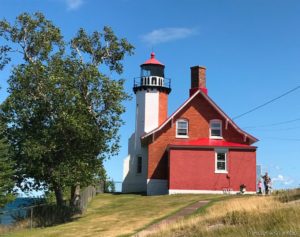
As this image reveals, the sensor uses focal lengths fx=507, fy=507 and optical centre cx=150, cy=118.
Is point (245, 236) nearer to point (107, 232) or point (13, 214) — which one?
point (107, 232)

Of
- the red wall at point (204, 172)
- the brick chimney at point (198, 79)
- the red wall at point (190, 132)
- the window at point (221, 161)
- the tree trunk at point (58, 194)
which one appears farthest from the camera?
the brick chimney at point (198, 79)

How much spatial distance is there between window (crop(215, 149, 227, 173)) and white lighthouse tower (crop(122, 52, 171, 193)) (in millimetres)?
8319

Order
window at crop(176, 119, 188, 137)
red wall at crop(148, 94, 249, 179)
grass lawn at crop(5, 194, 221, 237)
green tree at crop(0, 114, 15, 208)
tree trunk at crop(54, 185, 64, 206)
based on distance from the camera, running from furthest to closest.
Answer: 1. window at crop(176, 119, 188, 137)
2. red wall at crop(148, 94, 249, 179)
3. tree trunk at crop(54, 185, 64, 206)
4. green tree at crop(0, 114, 15, 208)
5. grass lawn at crop(5, 194, 221, 237)

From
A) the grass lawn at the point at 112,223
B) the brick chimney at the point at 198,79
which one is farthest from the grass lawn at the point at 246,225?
the brick chimney at the point at 198,79

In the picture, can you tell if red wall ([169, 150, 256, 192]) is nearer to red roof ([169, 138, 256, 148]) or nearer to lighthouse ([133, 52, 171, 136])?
red roof ([169, 138, 256, 148])

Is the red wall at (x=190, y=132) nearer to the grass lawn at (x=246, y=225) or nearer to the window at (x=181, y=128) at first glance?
the window at (x=181, y=128)

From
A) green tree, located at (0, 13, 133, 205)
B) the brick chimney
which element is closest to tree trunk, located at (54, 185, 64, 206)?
green tree, located at (0, 13, 133, 205)

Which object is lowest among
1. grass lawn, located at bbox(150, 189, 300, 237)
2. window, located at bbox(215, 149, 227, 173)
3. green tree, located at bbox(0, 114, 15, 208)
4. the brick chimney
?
grass lawn, located at bbox(150, 189, 300, 237)

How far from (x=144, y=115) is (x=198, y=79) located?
6.39m

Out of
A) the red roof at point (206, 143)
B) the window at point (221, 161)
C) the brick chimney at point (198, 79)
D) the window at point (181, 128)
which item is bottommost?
the window at point (221, 161)

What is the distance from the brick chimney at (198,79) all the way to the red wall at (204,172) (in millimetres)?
6732

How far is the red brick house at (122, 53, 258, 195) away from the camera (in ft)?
133

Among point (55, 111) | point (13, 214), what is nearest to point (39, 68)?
point (55, 111)

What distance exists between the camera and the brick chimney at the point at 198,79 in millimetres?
45094
